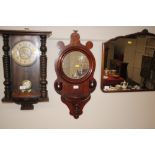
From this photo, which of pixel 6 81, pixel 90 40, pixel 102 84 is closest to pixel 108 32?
pixel 90 40

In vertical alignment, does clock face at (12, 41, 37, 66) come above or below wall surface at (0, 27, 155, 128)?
above

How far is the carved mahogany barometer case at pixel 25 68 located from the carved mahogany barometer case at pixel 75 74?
0.20 m

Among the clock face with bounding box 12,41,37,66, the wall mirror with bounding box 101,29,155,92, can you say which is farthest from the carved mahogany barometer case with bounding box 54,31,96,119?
the clock face with bounding box 12,41,37,66

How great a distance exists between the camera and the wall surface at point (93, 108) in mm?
2234

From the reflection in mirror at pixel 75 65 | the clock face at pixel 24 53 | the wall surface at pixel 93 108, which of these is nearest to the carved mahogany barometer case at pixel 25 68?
the clock face at pixel 24 53

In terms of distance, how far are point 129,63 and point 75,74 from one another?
71 centimetres

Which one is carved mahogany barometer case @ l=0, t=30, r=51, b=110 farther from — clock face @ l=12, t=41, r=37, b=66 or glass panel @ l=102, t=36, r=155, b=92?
glass panel @ l=102, t=36, r=155, b=92

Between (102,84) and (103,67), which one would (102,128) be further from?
(103,67)

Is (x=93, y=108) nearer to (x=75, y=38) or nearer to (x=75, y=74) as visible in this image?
(x=75, y=74)

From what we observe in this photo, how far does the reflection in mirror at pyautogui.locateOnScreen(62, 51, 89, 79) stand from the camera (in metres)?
2.23

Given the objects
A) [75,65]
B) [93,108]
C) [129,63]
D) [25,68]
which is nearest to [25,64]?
[25,68]

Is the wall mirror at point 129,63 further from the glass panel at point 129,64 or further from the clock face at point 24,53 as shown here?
the clock face at point 24,53

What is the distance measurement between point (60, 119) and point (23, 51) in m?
0.95

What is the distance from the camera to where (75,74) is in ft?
7.45
